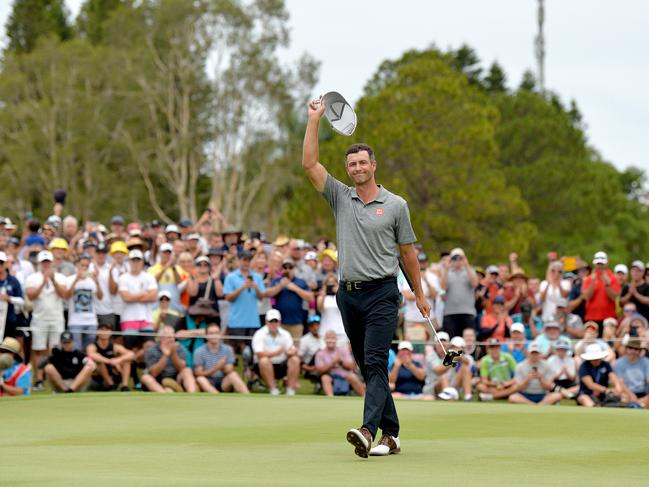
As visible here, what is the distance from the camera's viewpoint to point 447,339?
813 inches

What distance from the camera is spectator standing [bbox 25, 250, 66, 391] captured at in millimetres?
19031

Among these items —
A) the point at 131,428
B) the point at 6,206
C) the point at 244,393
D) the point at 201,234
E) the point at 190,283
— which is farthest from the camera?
the point at 6,206

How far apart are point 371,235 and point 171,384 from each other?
10.5 m

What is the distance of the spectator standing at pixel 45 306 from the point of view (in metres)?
19.0

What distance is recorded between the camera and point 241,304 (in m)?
20.5

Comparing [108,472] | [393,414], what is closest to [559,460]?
[393,414]

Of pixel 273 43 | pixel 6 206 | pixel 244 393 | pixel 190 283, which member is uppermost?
pixel 273 43

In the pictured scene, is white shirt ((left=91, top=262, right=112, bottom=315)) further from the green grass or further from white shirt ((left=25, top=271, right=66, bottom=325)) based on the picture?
the green grass

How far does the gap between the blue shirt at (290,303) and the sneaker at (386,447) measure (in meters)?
11.6

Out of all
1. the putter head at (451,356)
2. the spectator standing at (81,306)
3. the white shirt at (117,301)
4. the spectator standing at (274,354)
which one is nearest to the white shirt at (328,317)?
the spectator standing at (274,354)

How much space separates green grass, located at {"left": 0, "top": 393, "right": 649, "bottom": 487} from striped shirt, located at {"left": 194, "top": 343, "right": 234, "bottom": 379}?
352cm

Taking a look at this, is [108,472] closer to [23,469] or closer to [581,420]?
[23,469]

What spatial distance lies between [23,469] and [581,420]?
6592mm

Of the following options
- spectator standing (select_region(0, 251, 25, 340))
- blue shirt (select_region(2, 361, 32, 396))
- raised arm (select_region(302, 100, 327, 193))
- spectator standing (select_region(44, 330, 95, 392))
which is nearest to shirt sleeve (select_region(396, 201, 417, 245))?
raised arm (select_region(302, 100, 327, 193))
